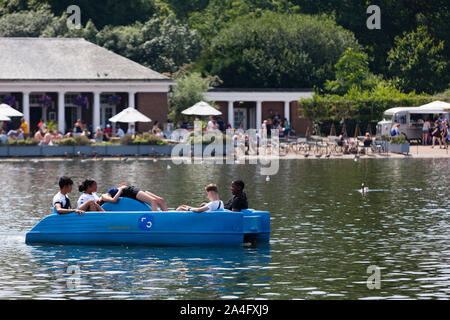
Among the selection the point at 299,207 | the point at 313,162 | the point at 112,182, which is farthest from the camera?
the point at 313,162

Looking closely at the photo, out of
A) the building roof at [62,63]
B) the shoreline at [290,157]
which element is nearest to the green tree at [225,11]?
the building roof at [62,63]

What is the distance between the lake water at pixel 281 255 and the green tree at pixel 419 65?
41.7 m

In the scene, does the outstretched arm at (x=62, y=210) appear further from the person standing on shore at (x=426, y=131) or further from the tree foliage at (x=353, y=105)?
the tree foliage at (x=353, y=105)

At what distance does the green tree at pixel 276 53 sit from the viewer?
75.9 m

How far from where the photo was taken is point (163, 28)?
252 feet

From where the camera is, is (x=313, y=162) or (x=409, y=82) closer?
A: (x=313, y=162)

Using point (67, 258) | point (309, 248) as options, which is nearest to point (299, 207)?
point (309, 248)

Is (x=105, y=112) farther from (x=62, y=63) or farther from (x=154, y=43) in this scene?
(x=154, y=43)

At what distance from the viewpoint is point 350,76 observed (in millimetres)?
68938

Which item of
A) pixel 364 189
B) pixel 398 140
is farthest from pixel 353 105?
pixel 364 189

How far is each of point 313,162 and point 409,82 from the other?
30096mm

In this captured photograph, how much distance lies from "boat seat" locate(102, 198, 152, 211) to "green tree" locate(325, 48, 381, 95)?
161 ft

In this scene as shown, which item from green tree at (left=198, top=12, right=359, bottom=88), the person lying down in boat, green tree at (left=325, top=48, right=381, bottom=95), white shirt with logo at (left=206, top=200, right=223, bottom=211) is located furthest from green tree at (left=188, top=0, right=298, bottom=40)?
white shirt with logo at (left=206, top=200, right=223, bottom=211)

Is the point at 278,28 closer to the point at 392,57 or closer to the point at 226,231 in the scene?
the point at 392,57
